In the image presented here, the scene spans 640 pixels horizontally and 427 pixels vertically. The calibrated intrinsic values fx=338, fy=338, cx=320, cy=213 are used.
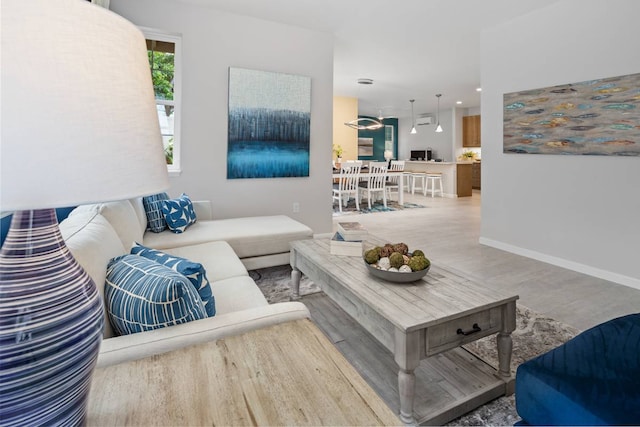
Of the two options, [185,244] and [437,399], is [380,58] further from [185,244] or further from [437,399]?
[437,399]

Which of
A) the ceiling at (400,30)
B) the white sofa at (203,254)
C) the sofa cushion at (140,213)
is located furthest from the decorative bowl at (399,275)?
the ceiling at (400,30)

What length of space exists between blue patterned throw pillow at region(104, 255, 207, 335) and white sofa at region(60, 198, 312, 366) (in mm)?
29

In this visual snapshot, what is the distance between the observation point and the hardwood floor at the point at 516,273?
2451 millimetres

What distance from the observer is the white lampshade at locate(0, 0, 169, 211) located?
1.36 ft

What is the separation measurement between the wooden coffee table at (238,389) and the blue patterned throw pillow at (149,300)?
0.13m

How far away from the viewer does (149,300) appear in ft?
3.26

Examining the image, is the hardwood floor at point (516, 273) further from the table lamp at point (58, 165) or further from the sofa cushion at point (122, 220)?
the sofa cushion at point (122, 220)

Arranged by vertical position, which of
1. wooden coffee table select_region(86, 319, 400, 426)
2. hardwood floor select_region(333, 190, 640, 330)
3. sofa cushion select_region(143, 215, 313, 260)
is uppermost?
sofa cushion select_region(143, 215, 313, 260)

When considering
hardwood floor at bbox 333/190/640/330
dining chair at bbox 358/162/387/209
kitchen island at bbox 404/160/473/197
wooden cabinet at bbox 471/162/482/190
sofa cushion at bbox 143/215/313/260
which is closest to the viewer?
hardwood floor at bbox 333/190/640/330

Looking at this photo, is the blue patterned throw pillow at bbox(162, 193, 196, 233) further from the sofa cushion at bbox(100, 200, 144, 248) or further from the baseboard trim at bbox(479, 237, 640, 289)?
the baseboard trim at bbox(479, 237, 640, 289)

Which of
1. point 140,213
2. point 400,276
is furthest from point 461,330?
point 140,213

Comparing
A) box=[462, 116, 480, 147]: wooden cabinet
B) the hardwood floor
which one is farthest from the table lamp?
box=[462, 116, 480, 147]: wooden cabinet

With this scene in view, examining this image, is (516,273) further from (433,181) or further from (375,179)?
(433,181)

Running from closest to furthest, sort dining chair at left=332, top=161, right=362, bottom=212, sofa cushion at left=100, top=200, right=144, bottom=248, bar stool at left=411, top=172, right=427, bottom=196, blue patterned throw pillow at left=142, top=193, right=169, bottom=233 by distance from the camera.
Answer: sofa cushion at left=100, top=200, right=144, bottom=248
blue patterned throw pillow at left=142, top=193, right=169, bottom=233
dining chair at left=332, top=161, right=362, bottom=212
bar stool at left=411, top=172, right=427, bottom=196
